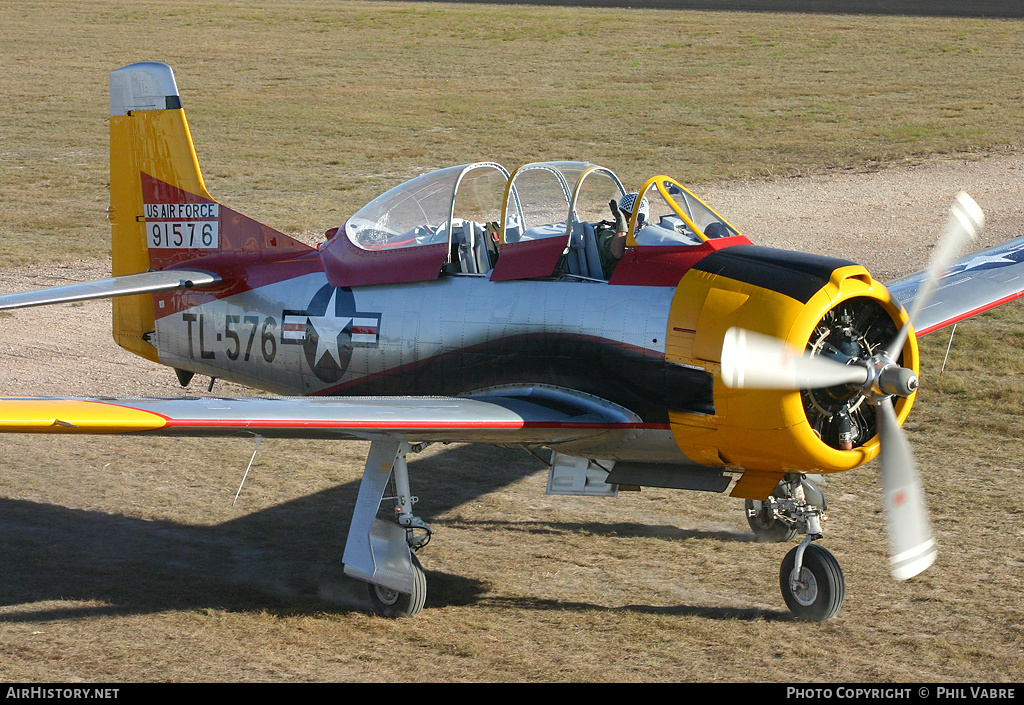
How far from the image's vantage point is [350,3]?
186 ft

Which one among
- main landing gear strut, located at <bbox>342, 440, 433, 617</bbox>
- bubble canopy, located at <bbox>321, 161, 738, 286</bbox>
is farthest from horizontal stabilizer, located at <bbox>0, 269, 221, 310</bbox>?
main landing gear strut, located at <bbox>342, 440, 433, 617</bbox>

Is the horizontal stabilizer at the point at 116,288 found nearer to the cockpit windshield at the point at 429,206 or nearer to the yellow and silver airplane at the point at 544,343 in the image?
the yellow and silver airplane at the point at 544,343

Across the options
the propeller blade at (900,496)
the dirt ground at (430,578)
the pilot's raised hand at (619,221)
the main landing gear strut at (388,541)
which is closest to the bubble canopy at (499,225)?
the pilot's raised hand at (619,221)

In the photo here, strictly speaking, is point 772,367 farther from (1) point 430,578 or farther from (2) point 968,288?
(2) point 968,288

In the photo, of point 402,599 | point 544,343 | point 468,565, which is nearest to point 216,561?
point 402,599

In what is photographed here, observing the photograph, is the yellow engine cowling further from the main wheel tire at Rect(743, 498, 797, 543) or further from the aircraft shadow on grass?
the main wheel tire at Rect(743, 498, 797, 543)

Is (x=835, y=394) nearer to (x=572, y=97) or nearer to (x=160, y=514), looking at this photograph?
(x=160, y=514)

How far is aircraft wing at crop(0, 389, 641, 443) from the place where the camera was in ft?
22.3

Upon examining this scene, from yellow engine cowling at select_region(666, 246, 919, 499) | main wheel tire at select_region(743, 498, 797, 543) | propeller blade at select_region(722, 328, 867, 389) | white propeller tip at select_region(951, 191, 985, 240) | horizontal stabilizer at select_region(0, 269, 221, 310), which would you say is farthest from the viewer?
horizontal stabilizer at select_region(0, 269, 221, 310)

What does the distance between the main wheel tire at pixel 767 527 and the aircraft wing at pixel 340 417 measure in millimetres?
1983

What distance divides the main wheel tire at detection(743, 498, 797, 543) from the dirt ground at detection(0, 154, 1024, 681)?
17 cm
